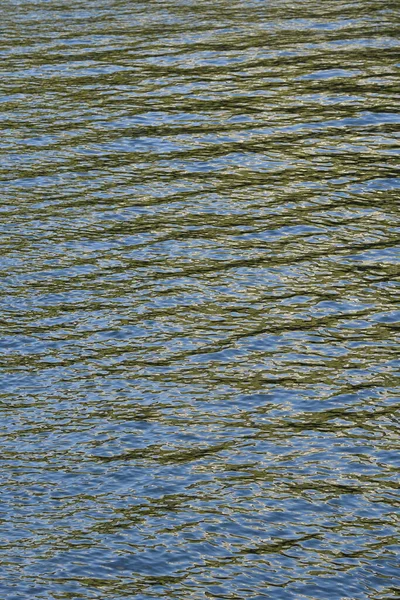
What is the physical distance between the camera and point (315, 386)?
59.5 feet

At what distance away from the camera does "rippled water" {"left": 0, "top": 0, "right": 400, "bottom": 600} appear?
14474mm

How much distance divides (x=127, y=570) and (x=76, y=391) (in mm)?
4706

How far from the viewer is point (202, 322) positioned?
67.2ft

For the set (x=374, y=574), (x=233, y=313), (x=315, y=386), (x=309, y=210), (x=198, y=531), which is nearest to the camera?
(x=374, y=574)

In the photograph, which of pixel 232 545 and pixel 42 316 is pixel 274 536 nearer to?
pixel 232 545

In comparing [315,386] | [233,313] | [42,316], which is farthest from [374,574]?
[42,316]

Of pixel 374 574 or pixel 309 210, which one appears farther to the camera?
pixel 309 210

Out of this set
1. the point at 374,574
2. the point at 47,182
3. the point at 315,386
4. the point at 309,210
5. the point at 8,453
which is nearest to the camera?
the point at 374,574

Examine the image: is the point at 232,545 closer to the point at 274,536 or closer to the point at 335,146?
the point at 274,536

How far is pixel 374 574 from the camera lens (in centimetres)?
1372

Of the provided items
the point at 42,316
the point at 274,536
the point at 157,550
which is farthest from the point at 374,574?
the point at 42,316

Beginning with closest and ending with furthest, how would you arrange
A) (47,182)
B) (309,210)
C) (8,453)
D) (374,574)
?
(374,574) < (8,453) < (309,210) < (47,182)

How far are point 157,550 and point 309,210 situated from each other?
40.0ft

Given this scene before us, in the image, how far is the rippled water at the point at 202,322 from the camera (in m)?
14.5
